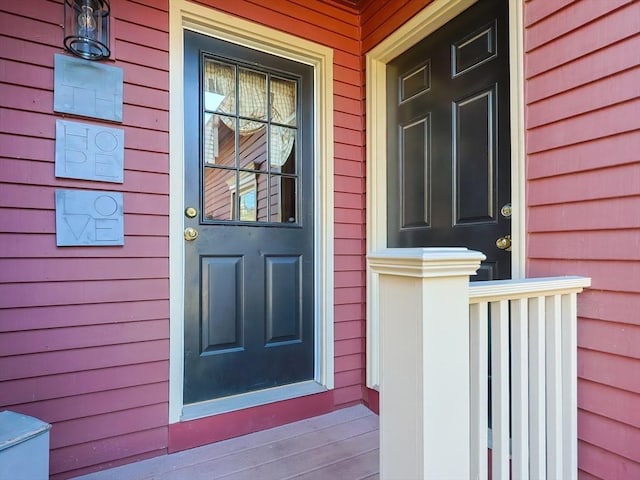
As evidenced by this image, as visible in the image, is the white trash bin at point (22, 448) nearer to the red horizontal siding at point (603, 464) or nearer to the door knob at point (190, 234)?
the door knob at point (190, 234)

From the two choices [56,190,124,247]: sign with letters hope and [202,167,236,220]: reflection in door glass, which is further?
[202,167,236,220]: reflection in door glass

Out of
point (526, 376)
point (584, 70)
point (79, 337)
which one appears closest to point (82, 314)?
point (79, 337)

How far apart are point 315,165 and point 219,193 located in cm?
61

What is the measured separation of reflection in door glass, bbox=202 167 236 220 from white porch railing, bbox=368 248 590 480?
4.04 feet

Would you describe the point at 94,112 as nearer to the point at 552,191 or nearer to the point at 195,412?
the point at 195,412

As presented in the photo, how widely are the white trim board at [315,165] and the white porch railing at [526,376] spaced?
1.18 m

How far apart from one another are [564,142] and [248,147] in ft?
4.83

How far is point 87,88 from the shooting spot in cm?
156

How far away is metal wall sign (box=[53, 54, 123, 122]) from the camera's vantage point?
1513 mm

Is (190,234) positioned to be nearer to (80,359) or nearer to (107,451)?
(80,359)

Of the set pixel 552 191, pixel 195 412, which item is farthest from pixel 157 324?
pixel 552 191

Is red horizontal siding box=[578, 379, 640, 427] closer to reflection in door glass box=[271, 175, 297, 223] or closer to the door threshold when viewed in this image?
the door threshold

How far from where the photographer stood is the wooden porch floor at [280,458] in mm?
1544

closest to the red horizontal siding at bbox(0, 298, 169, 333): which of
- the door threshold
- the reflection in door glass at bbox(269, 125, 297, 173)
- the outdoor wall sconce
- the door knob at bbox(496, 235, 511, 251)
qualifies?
the door threshold
